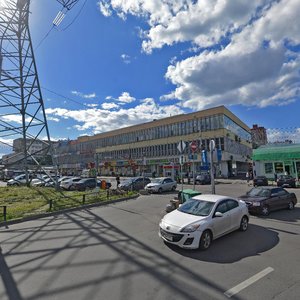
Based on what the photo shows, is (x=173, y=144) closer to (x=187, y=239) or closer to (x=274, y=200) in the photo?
(x=274, y=200)

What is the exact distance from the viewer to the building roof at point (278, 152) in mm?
35438

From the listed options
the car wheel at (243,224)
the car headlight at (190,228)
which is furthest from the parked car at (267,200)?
the car headlight at (190,228)

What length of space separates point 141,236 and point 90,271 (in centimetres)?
315

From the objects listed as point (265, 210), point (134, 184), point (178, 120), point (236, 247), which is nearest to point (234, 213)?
point (236, 247)

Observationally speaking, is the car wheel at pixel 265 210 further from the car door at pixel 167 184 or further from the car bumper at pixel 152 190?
the car door at pixel 167 184

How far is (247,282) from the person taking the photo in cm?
514

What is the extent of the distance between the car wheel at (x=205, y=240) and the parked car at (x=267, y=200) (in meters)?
5.93

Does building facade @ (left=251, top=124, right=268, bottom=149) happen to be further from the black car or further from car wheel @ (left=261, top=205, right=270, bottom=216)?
car wheel @ (left=261, top=205, right=270, bottom=216)

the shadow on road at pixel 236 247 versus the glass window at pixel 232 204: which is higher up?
the glass window at pixel 232 204

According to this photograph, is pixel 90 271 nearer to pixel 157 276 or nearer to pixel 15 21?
pixel 157 276

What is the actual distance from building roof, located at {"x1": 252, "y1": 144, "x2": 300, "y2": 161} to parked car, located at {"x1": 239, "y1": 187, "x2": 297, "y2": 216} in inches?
944

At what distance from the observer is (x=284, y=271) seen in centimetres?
567

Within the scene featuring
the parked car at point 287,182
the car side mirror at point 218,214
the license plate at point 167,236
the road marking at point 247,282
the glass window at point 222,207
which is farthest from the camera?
the parked car at point 287,182

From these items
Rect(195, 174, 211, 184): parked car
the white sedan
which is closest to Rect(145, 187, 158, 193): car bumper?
Rect(195, 174, 211, 184): parked car
